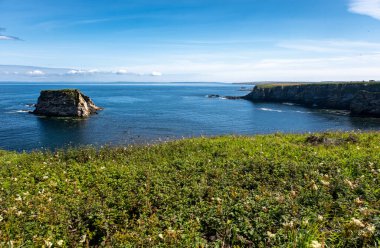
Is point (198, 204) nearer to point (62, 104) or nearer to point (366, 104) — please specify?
point (62, 104)

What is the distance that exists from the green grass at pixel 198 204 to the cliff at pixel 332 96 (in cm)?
8801

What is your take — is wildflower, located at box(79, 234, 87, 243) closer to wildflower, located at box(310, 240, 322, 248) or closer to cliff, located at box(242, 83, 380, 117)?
wildflower, located at box(310, 240, 322, 248)

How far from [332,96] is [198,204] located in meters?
124

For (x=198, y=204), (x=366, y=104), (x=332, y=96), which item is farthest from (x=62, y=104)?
(x=332, y=96)

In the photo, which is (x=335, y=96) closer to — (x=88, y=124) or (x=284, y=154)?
(x=88, y=124)

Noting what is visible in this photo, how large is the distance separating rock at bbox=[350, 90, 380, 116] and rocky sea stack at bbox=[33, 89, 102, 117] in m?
84.4

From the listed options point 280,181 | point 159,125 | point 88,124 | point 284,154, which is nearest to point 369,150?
point 284,154

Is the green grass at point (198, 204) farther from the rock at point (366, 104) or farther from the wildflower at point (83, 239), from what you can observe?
the rock at point (366, 104)

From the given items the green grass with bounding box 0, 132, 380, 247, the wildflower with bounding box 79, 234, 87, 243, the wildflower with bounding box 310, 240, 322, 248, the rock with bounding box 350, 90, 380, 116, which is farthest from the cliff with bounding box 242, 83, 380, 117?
the wildflower with bounding box 79, 234, 87, 243

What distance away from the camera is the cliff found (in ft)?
278

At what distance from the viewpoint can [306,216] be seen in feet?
19.6

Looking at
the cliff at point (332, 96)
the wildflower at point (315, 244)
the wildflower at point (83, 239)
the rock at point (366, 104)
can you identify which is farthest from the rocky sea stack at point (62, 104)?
the cliff at point (332, 96)

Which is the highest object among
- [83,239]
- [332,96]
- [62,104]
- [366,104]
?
[332,96]

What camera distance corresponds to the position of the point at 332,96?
11356 cm
